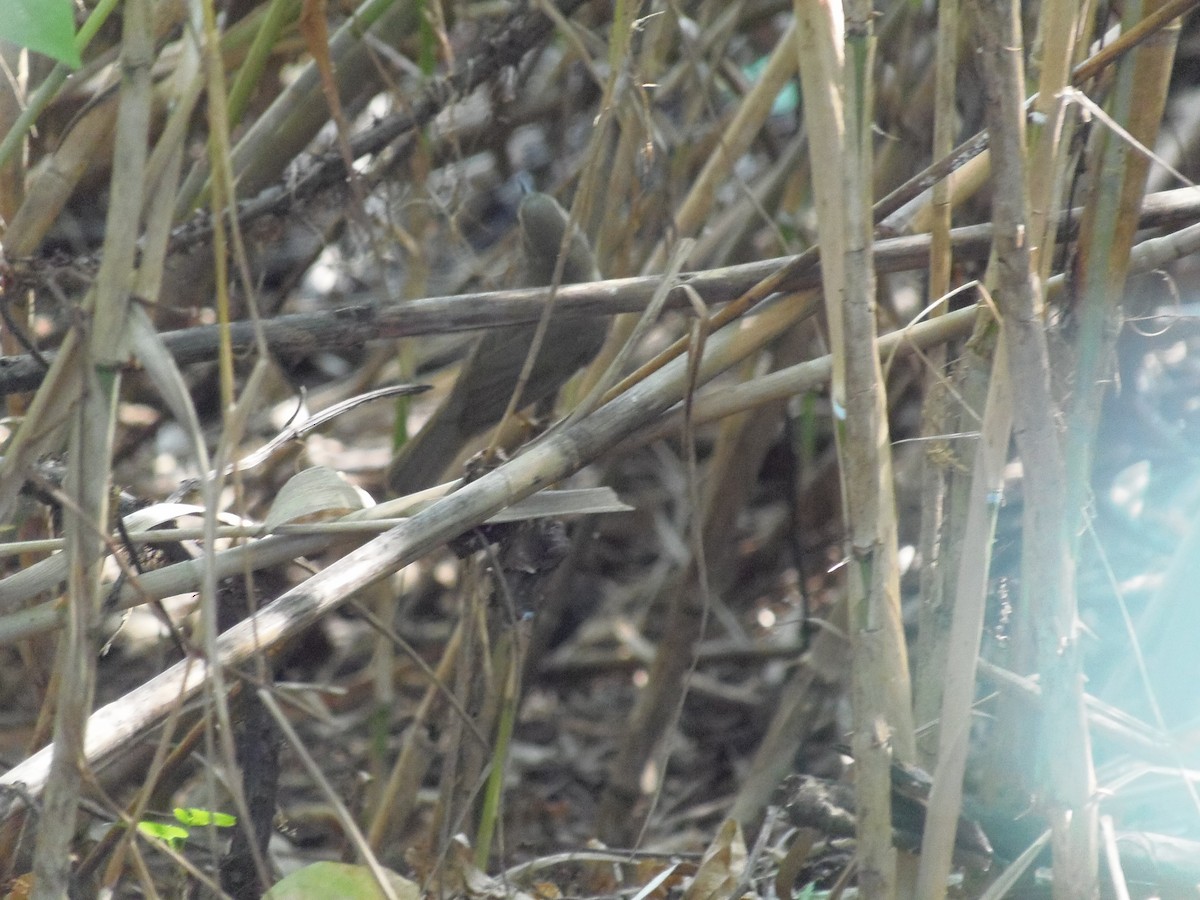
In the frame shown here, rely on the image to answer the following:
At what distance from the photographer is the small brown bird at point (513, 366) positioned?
7.20ft

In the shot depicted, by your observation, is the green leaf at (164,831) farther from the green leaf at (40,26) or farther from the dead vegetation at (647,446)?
the green leaf at (40,26)

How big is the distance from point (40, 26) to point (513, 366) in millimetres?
1744

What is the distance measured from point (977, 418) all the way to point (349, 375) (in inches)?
98.1

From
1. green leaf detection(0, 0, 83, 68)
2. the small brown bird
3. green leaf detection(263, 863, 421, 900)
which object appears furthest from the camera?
the small brown bird

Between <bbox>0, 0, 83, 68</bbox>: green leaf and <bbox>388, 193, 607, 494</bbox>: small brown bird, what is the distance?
4.23 ft

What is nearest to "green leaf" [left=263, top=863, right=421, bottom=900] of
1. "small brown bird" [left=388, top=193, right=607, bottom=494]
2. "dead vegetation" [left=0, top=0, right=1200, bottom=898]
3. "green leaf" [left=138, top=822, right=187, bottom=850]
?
"dead vegetation" [left=0, top=0, right=1200, bottom=898]

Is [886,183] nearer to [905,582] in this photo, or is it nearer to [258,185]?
[905,582]

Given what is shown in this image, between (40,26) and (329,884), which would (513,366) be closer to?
(329,884)

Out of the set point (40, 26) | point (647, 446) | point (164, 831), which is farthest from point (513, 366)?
point (40, 26)

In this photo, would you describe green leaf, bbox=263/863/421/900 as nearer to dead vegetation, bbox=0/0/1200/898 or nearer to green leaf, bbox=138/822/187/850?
dead vegetation, bbox=0/0/1200/898

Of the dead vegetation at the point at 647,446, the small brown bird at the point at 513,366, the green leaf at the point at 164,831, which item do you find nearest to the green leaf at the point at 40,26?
the dead vegetation at the point at 647,446

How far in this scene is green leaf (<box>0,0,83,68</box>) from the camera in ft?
2.59

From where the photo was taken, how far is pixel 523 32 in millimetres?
1868

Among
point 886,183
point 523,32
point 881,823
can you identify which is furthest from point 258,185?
point 881,823
